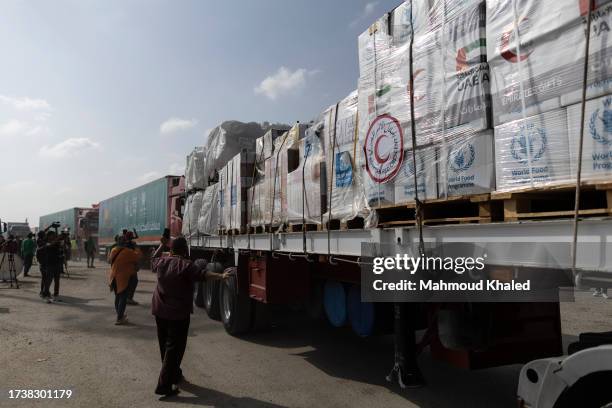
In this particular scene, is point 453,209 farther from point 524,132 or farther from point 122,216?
point 122,216

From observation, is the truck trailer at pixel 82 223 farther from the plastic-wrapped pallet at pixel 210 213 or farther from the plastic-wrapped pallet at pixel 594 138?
the plastic-wrapped pallet at pixel 594 138

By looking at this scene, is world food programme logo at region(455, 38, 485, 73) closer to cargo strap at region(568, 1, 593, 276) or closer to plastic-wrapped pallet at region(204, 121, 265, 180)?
cargo strap at region(568, 1, 593, 276)

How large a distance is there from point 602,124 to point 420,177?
1145mm

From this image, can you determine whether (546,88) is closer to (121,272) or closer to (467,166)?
(467,166)

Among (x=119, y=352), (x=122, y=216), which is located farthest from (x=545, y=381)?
(x=122, y=216)

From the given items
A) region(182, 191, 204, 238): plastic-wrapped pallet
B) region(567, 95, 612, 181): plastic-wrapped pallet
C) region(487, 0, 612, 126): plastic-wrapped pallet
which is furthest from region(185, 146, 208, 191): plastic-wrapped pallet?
region(567, 95, 612, 181): plastic-wrapped pallet

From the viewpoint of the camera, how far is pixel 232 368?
5.18 metres

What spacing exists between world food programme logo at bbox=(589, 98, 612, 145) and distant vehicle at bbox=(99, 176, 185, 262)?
9.80m

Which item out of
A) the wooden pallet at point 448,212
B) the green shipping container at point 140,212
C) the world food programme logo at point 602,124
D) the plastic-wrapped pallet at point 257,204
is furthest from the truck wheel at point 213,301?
the green shipping container at point 140,212

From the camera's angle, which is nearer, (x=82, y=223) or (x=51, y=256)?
(x=51, y=256)

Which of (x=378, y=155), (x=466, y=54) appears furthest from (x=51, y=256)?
(x=466, y=54)

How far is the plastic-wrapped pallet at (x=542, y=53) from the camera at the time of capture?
1912mm

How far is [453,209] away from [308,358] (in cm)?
337

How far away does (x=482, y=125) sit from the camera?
2.46 metres
